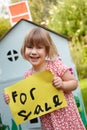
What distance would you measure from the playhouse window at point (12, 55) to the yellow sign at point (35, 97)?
4.34 feet

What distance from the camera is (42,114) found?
2.82m

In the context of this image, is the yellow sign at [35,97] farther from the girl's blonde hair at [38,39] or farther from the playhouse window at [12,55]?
the playhouse window at [12,55]

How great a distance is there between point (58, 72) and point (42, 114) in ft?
0.94

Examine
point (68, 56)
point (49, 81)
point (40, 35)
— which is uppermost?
point (40, 35)

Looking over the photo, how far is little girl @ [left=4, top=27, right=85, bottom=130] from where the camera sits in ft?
9.18

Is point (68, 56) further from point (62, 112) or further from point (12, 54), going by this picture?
point (62, 112)

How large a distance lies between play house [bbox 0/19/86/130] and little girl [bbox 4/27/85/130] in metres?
1.25

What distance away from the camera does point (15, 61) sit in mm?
4195

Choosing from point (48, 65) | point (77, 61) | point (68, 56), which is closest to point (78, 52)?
point (77, 61)

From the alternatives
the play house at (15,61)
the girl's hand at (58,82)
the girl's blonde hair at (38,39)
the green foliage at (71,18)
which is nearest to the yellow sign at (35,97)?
the girl's hand at (58,82)

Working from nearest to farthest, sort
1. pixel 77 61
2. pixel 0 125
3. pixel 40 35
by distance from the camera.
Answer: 1. pixel 40 35
2. pixel 0 125
3. pixel 77 61

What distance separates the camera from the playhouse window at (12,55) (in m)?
4.18

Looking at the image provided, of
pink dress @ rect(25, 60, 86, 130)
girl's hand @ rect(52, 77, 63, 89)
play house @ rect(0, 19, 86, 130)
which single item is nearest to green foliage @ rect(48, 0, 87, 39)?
play house @ rect(0, 19, 86, 130)

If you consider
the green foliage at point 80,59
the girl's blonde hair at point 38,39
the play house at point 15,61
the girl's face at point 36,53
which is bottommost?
the green foliage at point 80,59
